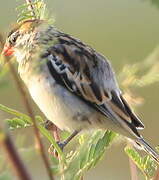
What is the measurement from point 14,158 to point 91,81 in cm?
216

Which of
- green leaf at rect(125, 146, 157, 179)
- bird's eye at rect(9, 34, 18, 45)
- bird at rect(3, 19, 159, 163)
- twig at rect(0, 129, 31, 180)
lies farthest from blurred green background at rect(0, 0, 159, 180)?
twig at rect(0, 129, 31, 180)

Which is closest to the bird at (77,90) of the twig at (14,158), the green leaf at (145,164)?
the green leaf at (145,164)

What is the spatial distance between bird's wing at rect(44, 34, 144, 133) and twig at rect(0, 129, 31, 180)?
2.09 meters

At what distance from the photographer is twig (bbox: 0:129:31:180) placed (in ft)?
2.23

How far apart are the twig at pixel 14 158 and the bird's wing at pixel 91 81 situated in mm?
2090

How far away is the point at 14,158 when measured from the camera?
680 mm

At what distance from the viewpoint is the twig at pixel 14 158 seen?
0.68 m

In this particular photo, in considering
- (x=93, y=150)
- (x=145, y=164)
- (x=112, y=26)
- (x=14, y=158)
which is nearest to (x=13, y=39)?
(x=145, y=164)

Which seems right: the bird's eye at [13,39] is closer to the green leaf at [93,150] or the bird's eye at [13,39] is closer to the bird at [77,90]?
the bird at [77,90]

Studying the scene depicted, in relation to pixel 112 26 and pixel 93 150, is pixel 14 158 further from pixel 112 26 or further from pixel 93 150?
pixel 112 26

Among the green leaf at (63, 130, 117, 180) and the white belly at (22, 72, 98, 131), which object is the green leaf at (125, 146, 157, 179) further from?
the white belly at (22, 72, 98, 131)

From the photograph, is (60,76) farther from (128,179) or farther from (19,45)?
(128,179)

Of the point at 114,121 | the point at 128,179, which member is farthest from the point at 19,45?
the point at 128,179

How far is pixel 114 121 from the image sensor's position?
280 cm
